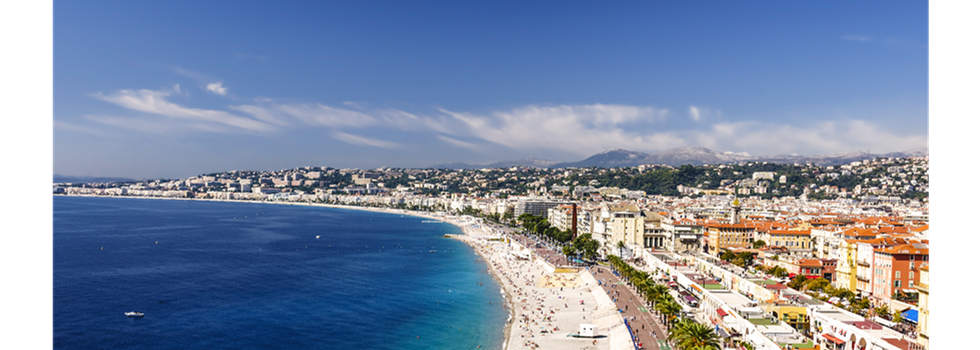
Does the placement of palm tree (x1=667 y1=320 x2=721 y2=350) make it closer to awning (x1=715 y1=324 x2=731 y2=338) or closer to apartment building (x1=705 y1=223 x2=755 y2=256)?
awning (x1=715 y1=324 x2=731 y2=338)

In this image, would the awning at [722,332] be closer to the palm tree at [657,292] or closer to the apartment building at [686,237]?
the palm tree at [657,292]

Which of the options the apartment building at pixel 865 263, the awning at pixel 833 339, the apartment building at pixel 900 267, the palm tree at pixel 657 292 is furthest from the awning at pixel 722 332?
the apartment building at pixel 865 263

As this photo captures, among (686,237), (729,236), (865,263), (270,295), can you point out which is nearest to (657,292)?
(865,263)

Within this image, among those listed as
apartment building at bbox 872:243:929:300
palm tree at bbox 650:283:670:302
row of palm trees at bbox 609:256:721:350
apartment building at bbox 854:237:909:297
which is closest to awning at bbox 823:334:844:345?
row of palm trees at bbox 609:256:721:350

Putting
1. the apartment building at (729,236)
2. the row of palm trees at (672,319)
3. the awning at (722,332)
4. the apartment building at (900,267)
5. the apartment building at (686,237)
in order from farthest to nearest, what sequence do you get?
the apartment building at (686,237), the apartment building at (729,236), the apartment building at (900,267), the awning at (722,332), the row of palm trees at (672,319)

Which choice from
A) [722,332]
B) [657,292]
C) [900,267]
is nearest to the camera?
[722,332]

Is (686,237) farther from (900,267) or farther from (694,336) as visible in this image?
(694,336)
